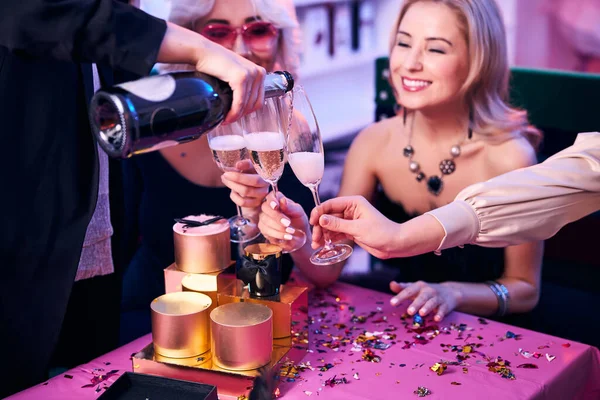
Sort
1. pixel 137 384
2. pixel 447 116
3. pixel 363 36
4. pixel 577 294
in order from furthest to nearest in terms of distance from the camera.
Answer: pixel 363 36, pixel 577 294, pixel 447 116, pixel 137 384

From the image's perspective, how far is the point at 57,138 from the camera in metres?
1.41

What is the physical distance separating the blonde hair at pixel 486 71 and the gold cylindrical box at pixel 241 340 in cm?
118

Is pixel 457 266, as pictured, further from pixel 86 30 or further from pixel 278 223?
pixel 86 30

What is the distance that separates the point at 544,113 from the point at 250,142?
1783mm

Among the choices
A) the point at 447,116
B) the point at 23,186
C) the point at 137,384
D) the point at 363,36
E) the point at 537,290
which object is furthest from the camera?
the point at 363,36

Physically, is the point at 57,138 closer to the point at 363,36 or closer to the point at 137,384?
the point at 137,384

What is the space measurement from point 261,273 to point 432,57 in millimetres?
1035

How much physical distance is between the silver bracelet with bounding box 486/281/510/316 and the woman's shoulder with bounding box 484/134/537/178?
1.24 feet

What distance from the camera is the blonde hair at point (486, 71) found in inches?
81.6

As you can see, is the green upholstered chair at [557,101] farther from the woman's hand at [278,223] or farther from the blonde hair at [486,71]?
the woman's hand at [278,223]

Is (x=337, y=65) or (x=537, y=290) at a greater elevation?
(x=337, y=65)

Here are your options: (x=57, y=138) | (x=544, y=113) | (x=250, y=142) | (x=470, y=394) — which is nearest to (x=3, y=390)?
(x=57, y=138)

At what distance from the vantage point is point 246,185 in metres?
1.64

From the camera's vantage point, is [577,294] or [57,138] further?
[577,294]
